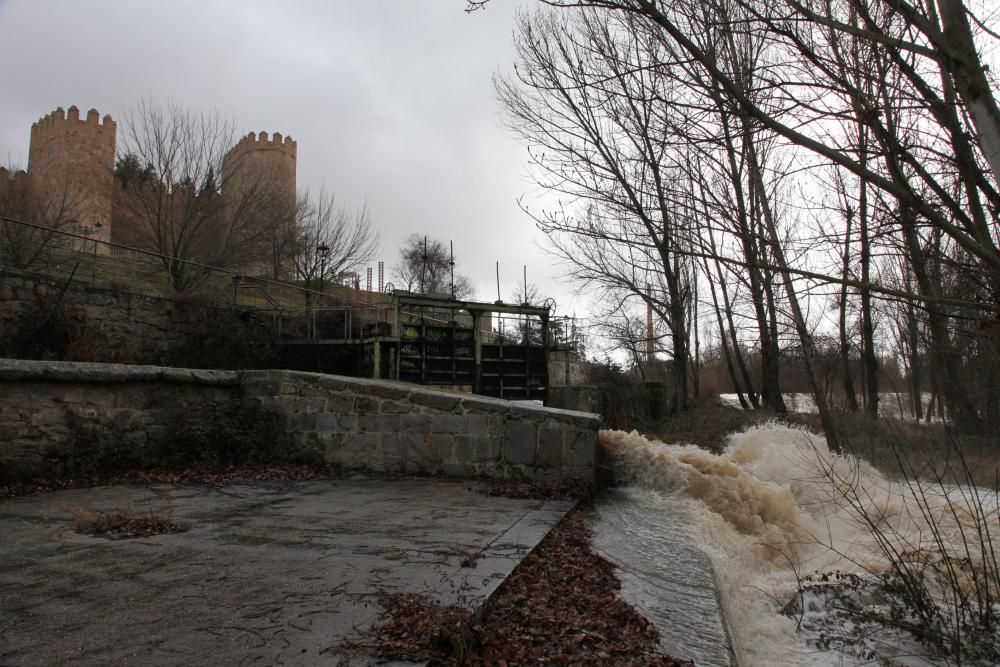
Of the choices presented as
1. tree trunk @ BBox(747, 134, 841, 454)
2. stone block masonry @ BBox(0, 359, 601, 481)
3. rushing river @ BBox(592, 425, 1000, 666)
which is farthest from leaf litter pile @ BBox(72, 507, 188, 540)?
tree trunk @ BBox(747, 134, 841, 454)

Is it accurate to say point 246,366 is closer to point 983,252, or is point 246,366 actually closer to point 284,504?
point 284,504

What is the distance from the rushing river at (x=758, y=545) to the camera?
3.75 m

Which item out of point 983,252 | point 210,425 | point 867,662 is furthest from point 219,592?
point 210,425

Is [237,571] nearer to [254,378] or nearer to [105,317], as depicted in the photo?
[254,378]

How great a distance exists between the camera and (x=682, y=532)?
5566 mm

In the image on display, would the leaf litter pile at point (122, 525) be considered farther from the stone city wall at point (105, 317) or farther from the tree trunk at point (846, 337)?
the stone city wall at point (105, 317)

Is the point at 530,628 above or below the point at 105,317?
below

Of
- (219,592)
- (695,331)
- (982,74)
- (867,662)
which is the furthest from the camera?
(695,331)

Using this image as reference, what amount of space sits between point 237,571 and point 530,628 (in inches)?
70.6

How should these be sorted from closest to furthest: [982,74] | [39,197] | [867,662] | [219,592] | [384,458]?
[982,74] < [219,592] < [867,662] < [384,458] < [39,197]

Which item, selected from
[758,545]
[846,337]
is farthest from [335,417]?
[846,337]

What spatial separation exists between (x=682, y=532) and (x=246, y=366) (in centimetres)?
1174

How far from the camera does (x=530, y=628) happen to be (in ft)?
9.91

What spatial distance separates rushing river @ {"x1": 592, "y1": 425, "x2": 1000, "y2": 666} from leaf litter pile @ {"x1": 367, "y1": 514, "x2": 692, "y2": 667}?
227mm
